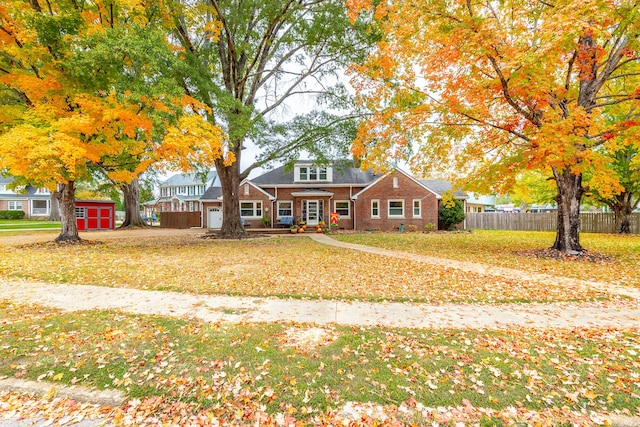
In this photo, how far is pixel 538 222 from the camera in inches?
1005

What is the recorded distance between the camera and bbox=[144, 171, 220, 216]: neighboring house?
151ft

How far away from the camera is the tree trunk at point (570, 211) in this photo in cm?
1123

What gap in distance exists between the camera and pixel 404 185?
24.8 meters

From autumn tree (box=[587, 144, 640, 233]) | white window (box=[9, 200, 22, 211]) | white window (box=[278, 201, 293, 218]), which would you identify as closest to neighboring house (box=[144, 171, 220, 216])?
white window (box=[9, 200, 22, 211])

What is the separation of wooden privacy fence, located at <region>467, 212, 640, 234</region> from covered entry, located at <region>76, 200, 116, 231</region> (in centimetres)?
3561

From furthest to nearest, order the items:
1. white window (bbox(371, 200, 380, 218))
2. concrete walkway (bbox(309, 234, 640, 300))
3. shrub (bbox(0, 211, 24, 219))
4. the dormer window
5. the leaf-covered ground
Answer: shrub (bbox(0, 211, 24, 219))
the dormer window
white window (bbox(371, 200, 380, 218))
concrete walkway (bbox(309, 234, 640, 300))
the leaf-covered ground

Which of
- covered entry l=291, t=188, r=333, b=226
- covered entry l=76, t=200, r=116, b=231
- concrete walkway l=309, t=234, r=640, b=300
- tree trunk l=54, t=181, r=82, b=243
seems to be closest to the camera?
concrete walkway l=309, t=234, r=640, b=300

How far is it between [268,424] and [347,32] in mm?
15726

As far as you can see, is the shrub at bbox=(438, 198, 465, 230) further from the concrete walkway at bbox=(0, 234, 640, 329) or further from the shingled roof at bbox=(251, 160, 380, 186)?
the concrete walkway at bbox=(0, 234, 640, 329)

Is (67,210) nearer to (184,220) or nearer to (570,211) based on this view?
(184,220)

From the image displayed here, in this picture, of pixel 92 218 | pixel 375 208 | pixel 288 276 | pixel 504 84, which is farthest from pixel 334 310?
pixel 92 218

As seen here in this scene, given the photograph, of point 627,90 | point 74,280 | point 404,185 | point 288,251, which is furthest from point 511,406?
point 404,185

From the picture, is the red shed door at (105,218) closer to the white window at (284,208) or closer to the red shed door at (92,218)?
the red shed door at (92,218)

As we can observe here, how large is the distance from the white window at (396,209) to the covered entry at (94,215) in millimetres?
26717
